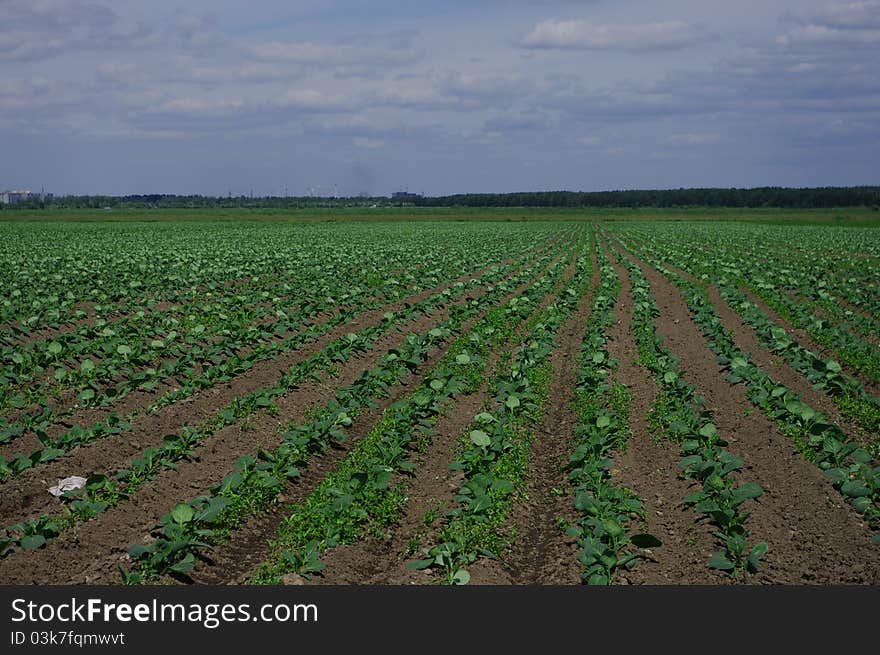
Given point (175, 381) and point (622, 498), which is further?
point (175, 381)

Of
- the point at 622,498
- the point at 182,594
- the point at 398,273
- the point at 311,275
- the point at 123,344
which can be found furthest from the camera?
the point at 398,273

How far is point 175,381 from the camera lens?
12539mm

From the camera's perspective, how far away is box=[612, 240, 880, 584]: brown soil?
257 inches

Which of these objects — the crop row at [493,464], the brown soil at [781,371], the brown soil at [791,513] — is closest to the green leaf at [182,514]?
the crop row at [493,464]

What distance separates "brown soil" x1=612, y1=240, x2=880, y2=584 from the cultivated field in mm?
32

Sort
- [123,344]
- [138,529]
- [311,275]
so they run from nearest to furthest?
[138,529]
[123,344]
[311,275]

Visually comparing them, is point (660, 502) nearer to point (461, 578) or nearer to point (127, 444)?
point (461, 578)

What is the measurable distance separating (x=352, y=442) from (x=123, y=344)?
21.3 ft

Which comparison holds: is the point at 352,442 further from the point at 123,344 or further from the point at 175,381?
the point at 123,344

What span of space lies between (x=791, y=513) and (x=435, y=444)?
390 cm

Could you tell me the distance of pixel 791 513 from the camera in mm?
7645

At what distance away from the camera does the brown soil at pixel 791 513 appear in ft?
21.4

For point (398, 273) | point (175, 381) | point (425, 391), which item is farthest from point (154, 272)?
point (425, 391)

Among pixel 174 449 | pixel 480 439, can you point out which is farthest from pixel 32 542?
pixel 480 439
